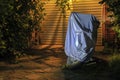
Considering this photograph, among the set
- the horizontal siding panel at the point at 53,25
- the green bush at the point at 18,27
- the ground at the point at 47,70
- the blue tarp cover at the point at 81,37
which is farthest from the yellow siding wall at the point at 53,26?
the blue tarp cover at the point at 81,37

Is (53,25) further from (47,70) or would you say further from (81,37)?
(47,70)

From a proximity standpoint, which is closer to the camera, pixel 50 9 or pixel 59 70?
pixel 59 70

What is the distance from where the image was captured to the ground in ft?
34.0

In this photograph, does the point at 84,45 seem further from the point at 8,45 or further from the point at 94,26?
the point at 8,45

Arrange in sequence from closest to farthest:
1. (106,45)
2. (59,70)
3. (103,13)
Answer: (59,70)
(106,45)
(103,13)

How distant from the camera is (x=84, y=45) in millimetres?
11328

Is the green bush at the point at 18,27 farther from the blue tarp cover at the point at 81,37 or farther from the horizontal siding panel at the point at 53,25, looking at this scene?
the horizontal siding panel at the point at 53,25

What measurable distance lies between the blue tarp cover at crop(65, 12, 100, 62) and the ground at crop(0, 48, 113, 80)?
1.70 feet

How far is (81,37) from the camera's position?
11367mm

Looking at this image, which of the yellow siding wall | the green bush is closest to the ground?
the green bush

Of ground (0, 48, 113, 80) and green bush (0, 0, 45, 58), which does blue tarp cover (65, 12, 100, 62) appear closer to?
ground (0, 48, 113, 80)

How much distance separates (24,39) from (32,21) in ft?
2.65

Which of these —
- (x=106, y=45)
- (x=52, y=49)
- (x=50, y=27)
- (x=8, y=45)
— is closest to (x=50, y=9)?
(x=50, y=27)

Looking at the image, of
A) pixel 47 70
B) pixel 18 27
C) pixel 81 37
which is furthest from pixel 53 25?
pixel 47 70
